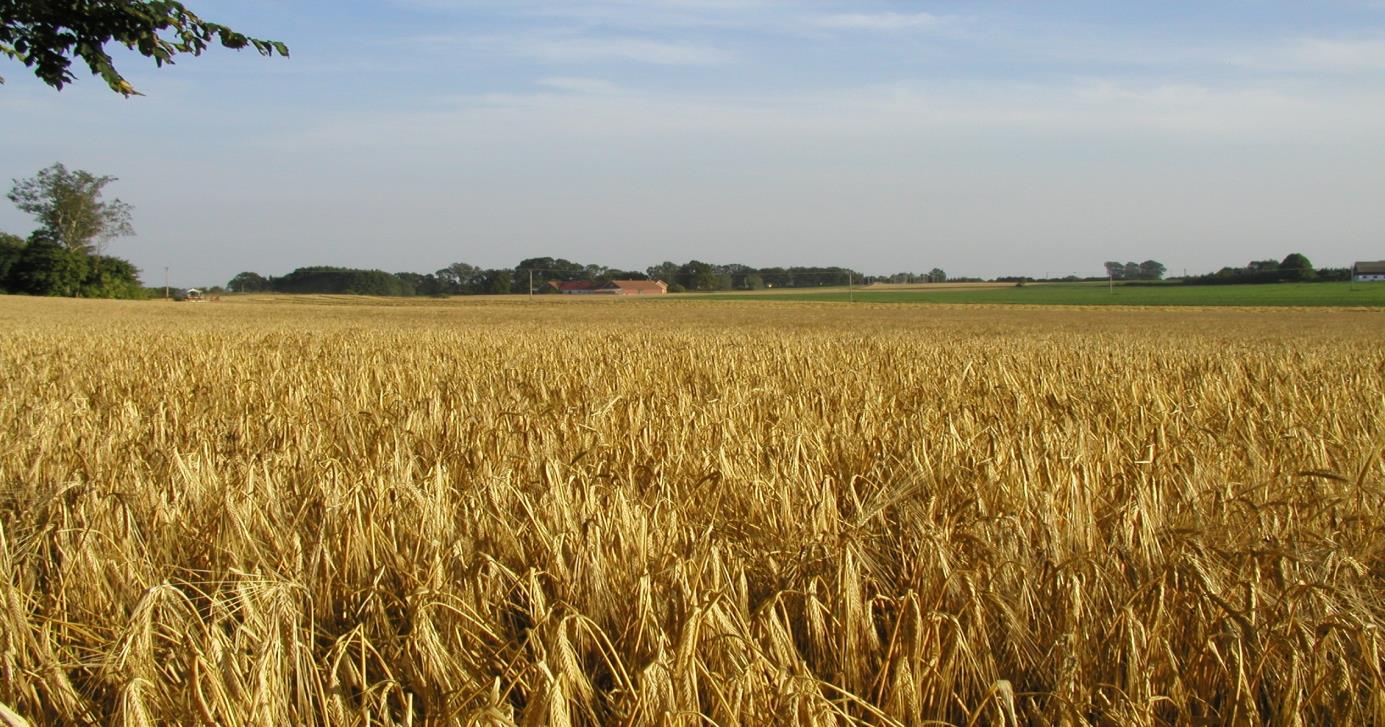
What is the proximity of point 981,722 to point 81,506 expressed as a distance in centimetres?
231

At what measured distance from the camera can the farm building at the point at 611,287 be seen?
100m

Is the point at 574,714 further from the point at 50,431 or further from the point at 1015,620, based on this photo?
the point at 50,431

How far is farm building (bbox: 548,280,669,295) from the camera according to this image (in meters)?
100

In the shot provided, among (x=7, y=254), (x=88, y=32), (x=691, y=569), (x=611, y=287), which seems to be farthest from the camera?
(x=611, y=287)

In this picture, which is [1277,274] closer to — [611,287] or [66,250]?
[611,287]

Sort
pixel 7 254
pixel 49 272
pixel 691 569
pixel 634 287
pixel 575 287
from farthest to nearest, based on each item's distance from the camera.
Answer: pixel 575 287 → pixel 634 287 → pixel 7 254 → pixel 49 272 → pixel 691 569

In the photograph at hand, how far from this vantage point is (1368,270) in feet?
314

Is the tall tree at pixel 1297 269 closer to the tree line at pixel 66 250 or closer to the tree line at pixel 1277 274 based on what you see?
the tree line at pixel 1277 274

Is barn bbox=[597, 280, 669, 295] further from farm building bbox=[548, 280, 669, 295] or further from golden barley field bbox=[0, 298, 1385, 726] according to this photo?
golden barley field bbox=[0, 298, 1385, 726]

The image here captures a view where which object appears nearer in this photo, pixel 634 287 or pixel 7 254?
pixel 7 254

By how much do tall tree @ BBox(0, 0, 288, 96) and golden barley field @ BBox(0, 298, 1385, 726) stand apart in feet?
12.4

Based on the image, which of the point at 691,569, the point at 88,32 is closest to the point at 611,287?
the point at 88,32

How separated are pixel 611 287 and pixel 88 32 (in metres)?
94.8

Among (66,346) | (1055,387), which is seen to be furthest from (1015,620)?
(66,346)
